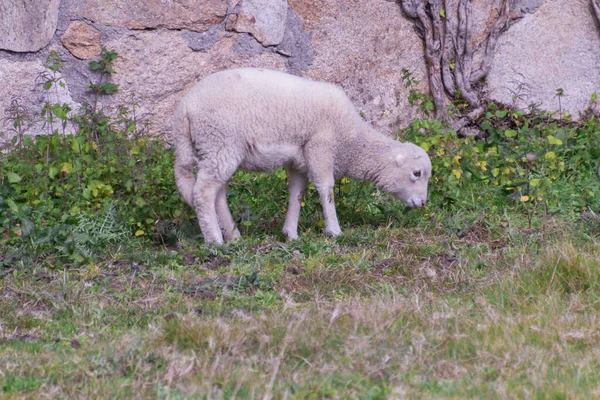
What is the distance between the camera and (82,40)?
259 inches

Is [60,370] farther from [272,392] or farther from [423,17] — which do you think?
[423,17]

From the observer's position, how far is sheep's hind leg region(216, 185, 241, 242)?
5699 millimetres

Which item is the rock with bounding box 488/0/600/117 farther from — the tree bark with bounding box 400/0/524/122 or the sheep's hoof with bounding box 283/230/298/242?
the sheep's hoof with bounding box 283/230/298/242

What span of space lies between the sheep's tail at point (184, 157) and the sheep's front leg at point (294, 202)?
65 centimetres

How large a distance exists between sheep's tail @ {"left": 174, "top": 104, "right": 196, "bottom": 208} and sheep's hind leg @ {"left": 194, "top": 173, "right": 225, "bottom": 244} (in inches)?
4.3

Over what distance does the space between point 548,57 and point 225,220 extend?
11.7 feet

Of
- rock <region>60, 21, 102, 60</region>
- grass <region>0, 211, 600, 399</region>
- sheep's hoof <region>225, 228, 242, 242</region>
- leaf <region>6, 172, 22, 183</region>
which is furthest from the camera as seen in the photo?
rock <region>60, 21, 102, 60</region>

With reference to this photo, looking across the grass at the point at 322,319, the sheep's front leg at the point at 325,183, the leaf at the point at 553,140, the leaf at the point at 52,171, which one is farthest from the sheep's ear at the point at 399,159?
the leaf at the point at 52,171

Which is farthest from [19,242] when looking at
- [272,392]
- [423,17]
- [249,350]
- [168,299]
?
[423,17]

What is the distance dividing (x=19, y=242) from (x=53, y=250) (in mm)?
245

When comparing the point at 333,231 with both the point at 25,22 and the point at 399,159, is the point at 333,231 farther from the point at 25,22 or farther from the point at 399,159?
the point at 25,22

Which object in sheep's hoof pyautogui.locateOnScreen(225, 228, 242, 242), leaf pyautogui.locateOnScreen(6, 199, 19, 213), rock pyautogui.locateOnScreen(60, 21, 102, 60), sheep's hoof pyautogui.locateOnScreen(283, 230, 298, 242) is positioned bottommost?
sheep's hoof pyautogui.locateOnScreen(225, 228, 242, 242)

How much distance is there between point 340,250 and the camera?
525cm

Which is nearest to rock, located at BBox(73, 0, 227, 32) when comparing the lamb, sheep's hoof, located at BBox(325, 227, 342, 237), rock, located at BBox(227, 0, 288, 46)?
rock, located at BBox(227, 0, 288, 46)
